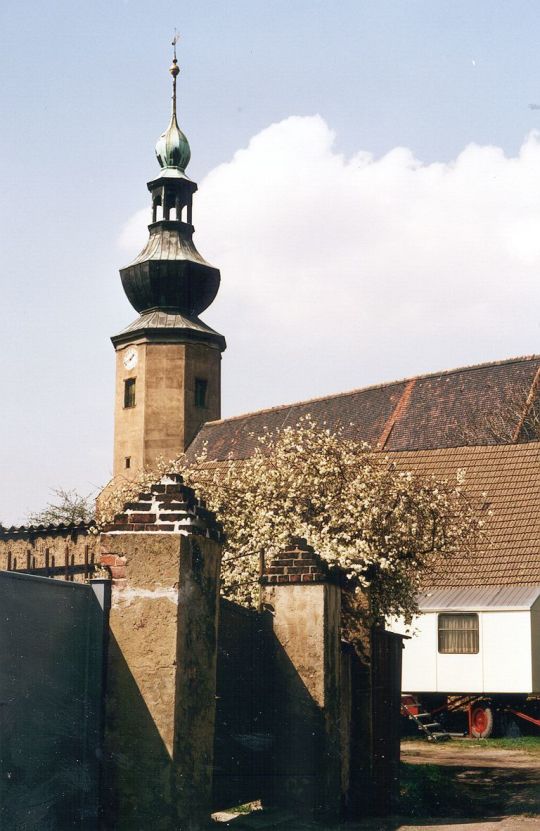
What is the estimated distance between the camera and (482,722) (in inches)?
894

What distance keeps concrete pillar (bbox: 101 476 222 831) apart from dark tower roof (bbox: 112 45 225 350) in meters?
39.8

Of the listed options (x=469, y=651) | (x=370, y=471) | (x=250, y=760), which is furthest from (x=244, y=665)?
(x=469, y=651)

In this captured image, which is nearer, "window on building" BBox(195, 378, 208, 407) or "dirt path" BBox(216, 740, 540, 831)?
"dirt path" BBox(216, 740, 540, 831)

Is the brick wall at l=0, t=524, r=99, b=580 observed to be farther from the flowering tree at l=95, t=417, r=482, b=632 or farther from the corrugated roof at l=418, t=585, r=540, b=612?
the corrugated roof at l=418, t=585, r=540, b=612

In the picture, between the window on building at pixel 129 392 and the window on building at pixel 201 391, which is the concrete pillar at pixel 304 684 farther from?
the window on building at pixel 129 392

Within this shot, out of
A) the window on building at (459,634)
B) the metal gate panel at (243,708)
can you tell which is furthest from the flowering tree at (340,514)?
the window on building at (459,634)

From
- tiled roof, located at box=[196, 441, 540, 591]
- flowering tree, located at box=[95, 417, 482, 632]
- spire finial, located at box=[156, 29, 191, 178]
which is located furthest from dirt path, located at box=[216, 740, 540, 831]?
spire finial, located at box=[156, 29, 191, 178]

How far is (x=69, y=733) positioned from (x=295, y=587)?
3224mm

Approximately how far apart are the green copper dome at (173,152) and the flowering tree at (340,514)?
1429 inches

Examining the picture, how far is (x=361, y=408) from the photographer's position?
129 feet

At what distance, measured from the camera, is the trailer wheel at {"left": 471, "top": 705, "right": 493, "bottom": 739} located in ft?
73.5

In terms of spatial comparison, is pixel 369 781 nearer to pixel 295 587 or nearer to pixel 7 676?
pixel 295 587

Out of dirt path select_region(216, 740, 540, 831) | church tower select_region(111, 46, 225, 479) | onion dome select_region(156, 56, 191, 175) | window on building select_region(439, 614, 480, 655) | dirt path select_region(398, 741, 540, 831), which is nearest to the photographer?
dirt path select_region(216, 740, 540, 831)

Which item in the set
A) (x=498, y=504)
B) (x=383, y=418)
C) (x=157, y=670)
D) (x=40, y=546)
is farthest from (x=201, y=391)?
(x=157, y=670)
